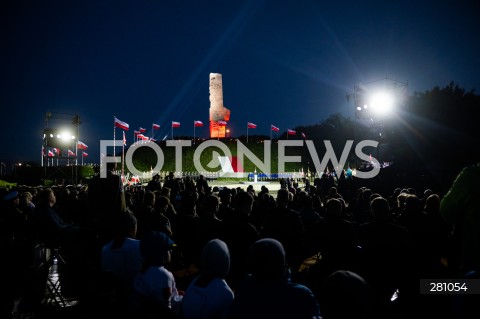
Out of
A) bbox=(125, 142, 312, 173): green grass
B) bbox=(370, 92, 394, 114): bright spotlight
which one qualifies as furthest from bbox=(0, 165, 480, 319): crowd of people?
bbox=(125, 142, 312, 173): green grass

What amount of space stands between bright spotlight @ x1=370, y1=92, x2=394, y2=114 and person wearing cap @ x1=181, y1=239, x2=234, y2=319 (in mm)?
25214

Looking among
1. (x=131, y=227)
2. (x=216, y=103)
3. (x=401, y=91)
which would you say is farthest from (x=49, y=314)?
(x=216, y=103)

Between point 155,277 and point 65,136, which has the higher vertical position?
point 65,136

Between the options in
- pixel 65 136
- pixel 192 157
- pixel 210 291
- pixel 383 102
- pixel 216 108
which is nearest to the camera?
pixel 210 291

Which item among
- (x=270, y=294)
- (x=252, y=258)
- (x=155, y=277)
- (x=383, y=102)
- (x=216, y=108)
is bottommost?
(x=155, y=277)

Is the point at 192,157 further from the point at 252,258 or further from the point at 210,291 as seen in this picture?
the point at 252,258

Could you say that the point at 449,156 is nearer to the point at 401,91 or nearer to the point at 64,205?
the point at 401,91

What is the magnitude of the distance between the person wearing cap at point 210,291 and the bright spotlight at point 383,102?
25214 millimetres

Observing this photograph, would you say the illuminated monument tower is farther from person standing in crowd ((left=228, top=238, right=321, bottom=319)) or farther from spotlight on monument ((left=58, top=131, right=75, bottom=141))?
person standing in crowd ((left=228, top=238, right=321, bottom=319))

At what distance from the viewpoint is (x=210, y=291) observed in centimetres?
248

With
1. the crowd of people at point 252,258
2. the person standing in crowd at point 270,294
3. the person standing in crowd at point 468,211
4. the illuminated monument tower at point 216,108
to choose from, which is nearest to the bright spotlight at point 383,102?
the crowd of people at point 252,258

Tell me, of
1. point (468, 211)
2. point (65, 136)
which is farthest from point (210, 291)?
point (65, 136)

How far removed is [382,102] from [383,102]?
0.07 m

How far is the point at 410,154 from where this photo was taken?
22281 millimetres
